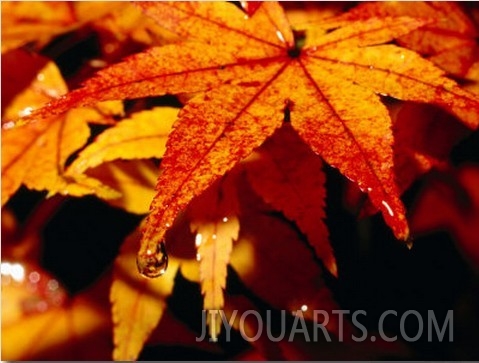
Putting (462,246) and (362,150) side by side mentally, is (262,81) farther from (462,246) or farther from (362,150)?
(462,246)

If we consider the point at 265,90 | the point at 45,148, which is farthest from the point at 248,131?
the point at 45,148

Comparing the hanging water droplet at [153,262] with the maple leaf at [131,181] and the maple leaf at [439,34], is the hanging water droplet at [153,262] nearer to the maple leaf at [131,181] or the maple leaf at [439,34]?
the maple leaf at [131,181]

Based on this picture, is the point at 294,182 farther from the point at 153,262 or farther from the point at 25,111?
the point at 25,111

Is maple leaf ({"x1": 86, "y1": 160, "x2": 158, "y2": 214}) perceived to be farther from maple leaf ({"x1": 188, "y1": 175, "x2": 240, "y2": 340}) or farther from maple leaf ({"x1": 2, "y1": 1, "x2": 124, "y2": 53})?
maple leaf ({"x1": 2, "y1": 1, "x2": 124, "y2": 53})

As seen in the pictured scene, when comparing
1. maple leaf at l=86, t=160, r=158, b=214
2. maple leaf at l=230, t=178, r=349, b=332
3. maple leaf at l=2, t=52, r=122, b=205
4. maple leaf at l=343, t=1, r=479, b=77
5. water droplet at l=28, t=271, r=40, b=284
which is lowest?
water droplet at l=28, t=271, r=40, b=284

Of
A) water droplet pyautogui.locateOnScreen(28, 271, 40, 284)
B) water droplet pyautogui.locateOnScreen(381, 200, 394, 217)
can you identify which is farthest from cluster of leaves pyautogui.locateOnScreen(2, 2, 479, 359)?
water droplet pyautogui.locateOnScreen(28, 271, 40, 284)

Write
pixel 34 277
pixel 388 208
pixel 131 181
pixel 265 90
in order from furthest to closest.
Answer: pixel 34 277 → pixel 131 181 → pixel 265 90 → pixel 388 208

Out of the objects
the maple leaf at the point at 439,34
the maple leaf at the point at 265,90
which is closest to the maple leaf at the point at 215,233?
the maple leaf at the point at 265,90

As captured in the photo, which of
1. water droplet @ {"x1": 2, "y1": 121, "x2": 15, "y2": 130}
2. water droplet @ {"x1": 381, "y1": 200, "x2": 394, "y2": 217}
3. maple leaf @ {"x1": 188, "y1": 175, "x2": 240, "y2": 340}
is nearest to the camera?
water droplet @ {"x1": 381, "y1": 200, "x2": 394, "y2": 217}
